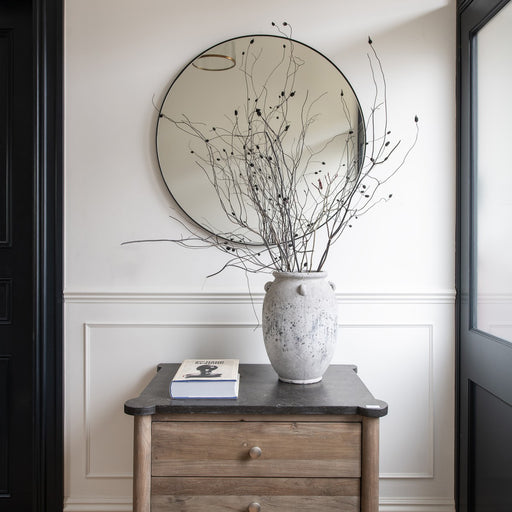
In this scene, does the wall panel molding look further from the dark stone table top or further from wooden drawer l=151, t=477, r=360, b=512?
wooden drawer l=151, t=477, r=360, b=512

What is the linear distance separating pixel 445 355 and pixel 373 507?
2.51ft

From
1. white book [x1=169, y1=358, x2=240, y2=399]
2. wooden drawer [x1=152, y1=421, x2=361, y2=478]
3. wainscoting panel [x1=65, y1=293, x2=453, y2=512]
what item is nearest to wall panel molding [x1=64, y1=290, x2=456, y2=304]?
wainscoting panel [x1=65, y1=293, x2=453, y2=512]

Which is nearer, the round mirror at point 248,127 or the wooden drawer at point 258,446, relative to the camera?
the wooden drawer at point 258,446

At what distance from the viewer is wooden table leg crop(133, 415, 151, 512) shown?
1.52 meters

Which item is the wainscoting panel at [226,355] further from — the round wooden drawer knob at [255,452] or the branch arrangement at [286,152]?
the round wooden drawer knob at [255,452]

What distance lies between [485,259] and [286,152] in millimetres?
821

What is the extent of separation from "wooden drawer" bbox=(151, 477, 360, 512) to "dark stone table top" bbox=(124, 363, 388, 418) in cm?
21

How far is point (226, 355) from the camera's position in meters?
2.09
